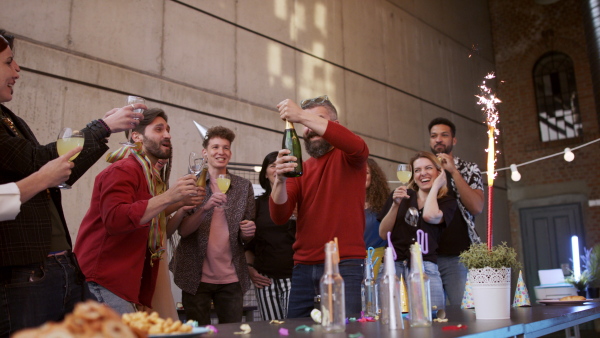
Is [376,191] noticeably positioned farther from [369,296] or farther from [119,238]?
[119,238]

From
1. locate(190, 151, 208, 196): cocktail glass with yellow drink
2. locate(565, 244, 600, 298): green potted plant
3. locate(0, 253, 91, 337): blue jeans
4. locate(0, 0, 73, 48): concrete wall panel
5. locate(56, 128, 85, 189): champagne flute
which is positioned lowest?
locate(565, 244, 600, 298): green potted plant

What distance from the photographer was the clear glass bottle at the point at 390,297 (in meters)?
1.40

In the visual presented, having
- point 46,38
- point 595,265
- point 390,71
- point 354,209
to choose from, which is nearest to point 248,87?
point 46,38

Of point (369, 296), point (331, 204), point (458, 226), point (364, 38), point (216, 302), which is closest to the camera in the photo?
point (369, 296)

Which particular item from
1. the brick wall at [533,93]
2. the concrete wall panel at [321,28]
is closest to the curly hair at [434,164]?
the concrete wall panel at [321,28]

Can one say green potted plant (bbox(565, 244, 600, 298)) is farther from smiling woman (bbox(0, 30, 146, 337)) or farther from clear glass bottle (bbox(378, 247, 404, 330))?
smiling woman (bbox(0, 30, 146, 337))

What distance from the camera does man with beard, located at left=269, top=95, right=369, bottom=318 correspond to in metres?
2.12

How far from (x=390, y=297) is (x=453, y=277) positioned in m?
1.69

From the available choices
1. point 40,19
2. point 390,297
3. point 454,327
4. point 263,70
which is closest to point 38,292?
point 390,297

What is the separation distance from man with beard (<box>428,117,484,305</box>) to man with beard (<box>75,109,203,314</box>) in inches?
59.3

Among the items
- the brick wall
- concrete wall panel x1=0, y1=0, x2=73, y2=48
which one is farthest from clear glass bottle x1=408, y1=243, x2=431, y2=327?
the brick wall

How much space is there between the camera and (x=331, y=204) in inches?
87.9

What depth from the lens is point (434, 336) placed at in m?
1.18

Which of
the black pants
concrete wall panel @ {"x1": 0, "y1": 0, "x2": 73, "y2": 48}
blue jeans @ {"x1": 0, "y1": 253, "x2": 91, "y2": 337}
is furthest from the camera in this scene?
concrete wall panel @ {"x1": 0, "y1": 0, "x2": 73, "y2": 48}
